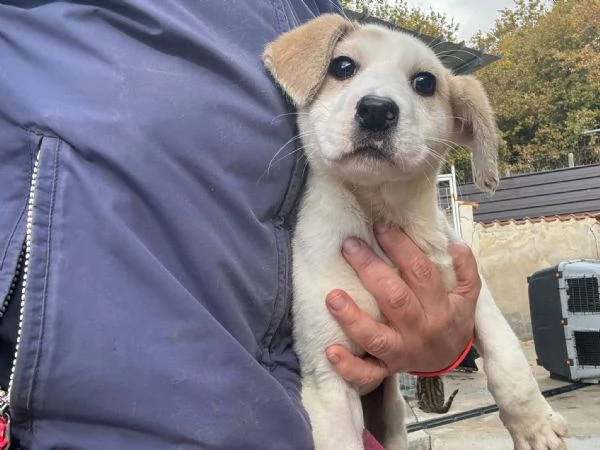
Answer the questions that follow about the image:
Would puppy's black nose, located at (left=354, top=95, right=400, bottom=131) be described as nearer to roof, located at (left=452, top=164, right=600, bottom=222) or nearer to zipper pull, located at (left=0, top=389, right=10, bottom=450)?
zipper pull, located at (left=0, top=389, right=10, bottom=450)

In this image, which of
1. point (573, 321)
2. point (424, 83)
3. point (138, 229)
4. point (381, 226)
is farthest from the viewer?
point (573, 321)

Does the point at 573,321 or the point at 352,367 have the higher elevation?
the point at 352,367

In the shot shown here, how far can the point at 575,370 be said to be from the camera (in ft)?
24.8

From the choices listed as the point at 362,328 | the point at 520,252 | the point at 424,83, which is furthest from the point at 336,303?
the point at 520,252

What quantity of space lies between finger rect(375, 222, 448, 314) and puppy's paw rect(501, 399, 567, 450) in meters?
0.46

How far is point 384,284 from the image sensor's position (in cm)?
157

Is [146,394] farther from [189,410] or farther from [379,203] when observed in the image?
[379,203]

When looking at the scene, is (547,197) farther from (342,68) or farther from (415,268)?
(415,268)

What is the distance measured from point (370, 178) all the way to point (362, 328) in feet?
1.21

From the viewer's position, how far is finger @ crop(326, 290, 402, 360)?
152 centimetres

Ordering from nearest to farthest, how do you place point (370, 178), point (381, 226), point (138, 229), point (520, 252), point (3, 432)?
point (3, 432) < point (138, 229) < point (370, 178) < point (381, 226) < point (520, 252)

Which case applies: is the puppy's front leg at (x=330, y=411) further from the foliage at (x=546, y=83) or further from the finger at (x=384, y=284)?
the foliage at (x=546, y=83)

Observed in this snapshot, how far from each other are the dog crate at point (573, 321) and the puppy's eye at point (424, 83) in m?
6.33

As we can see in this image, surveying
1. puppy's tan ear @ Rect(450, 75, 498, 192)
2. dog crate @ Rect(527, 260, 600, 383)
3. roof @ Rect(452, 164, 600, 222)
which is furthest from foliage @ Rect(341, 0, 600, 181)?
puppy's tan ear @ Rect(450, 75, 498, 192)
